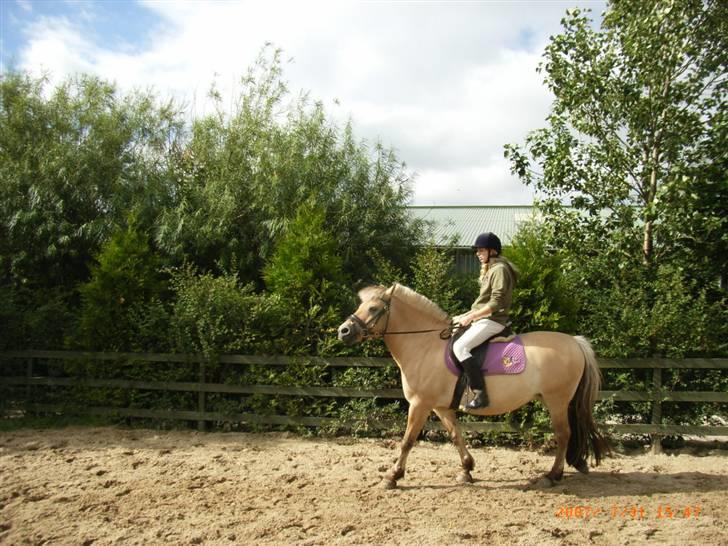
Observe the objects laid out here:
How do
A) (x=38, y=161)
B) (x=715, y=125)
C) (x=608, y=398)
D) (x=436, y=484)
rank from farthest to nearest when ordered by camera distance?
(x=38, y=161) < (x=715, y=125) < (x=608, y=398) < (x=436, y=484)

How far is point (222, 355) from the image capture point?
24.5 ft

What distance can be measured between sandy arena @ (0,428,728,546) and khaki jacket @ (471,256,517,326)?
173 cm

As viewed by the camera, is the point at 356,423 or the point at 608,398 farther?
the point at 356,423

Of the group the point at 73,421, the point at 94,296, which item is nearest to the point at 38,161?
the point at 94,296

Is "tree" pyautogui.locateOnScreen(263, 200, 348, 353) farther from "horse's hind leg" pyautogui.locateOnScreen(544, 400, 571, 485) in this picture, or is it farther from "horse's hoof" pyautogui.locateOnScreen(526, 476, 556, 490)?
"horse's hoof" pyautogui.locateOnScreen(526, 476, 556, 490)

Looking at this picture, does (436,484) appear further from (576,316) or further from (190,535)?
(576,316)

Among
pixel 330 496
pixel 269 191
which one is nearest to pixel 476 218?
pixel 269 191

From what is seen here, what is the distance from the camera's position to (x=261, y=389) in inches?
288

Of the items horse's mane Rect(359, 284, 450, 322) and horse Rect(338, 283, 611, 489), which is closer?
horse Rect(338, 283, 611, 489)

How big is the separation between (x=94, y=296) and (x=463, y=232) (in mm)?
15708

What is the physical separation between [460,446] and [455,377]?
2.53 ft

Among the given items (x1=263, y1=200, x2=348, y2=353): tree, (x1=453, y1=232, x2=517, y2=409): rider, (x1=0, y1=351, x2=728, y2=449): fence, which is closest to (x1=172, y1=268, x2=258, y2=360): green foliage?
(x1=0, y1=351, x2=728, y2=449): fence

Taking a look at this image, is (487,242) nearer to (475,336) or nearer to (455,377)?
(475,336)

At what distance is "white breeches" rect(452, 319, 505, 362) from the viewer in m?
5.16
